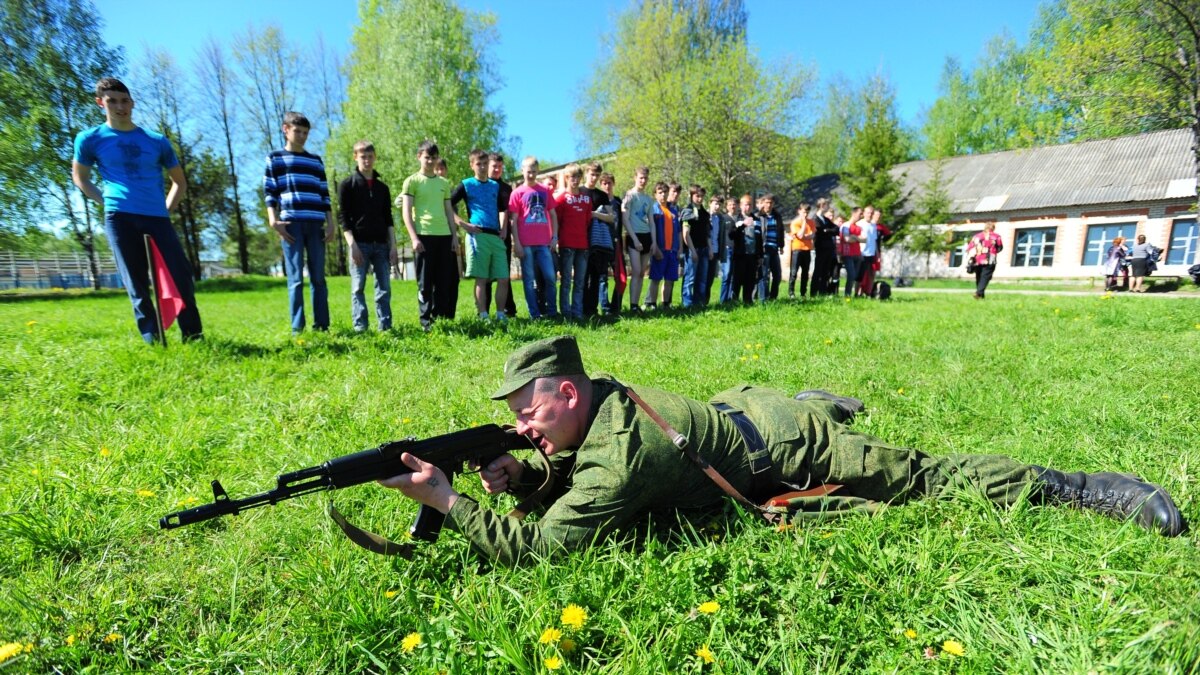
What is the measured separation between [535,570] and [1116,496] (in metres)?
2.54

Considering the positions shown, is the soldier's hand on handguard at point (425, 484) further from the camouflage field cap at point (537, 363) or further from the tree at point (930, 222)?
the tree at point (930, 222)

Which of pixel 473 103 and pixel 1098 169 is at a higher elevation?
pixel 473 103

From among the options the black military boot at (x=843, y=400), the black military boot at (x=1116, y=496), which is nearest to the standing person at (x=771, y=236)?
the black military boot at (x=843, y=400)

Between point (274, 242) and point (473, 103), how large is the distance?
94.6 feet

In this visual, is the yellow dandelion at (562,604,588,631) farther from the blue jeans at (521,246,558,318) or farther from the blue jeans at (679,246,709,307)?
the blue jeans at (679,246,709,307)

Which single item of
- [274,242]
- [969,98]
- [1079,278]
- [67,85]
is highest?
[969,98]

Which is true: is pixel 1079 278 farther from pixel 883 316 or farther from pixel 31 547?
pixel 31 547

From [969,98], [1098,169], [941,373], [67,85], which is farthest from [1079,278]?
[67,85]

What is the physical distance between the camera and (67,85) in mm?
23797

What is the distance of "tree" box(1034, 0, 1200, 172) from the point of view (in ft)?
53.5

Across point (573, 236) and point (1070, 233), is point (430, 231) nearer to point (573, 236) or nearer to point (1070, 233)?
point (573, 236)

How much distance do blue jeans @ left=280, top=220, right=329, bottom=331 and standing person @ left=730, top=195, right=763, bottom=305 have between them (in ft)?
24.9

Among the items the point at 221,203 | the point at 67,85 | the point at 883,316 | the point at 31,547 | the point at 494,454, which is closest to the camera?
the point at 31,547

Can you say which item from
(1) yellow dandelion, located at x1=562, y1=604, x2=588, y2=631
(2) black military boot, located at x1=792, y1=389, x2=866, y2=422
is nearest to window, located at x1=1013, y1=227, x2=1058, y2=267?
(2) black military boot, located at x1=792, y1=389, x2=866, y2=422
